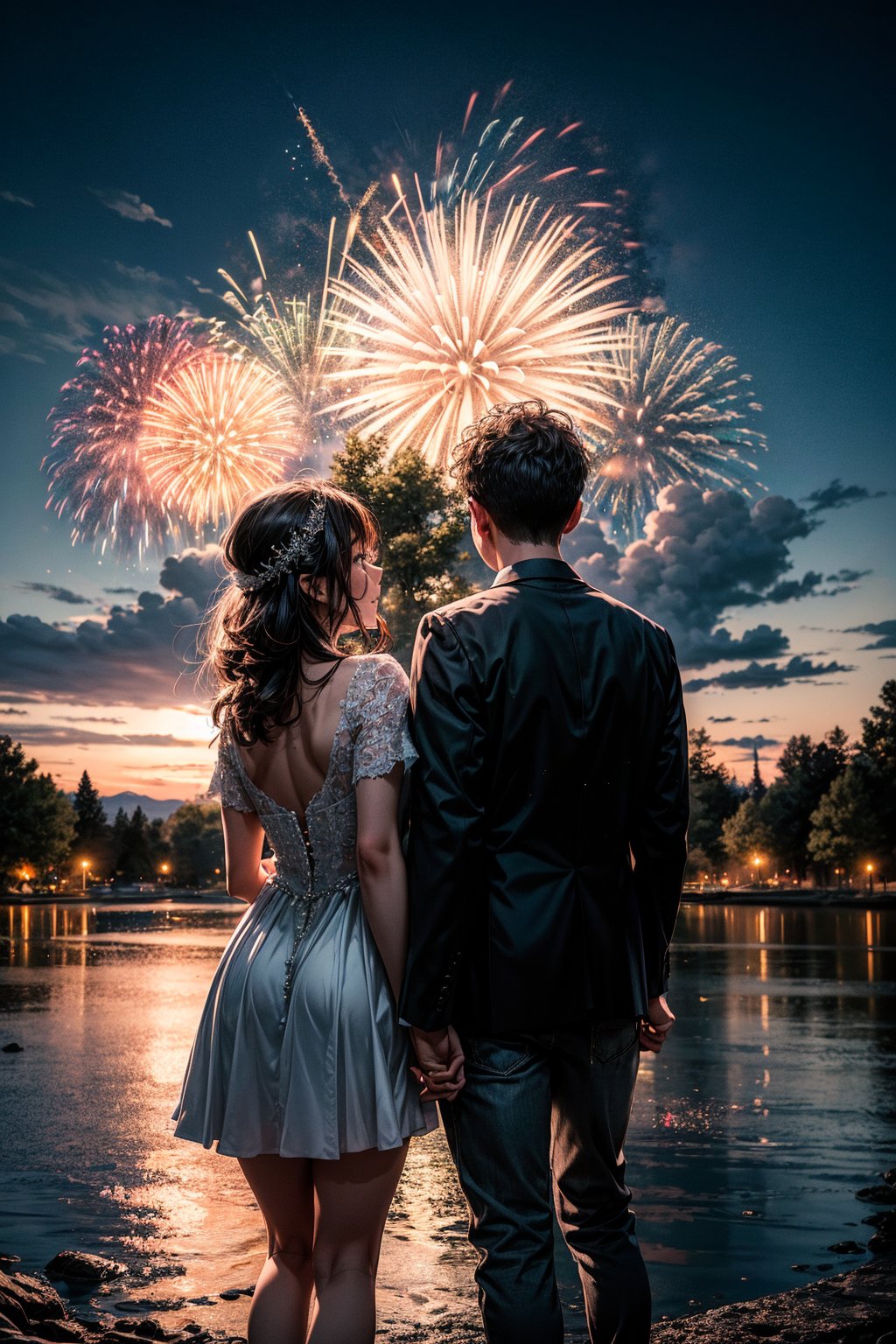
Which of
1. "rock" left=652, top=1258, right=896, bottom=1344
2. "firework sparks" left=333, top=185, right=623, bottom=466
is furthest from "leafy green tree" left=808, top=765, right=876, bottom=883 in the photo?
"rock" left=652, top=1258, right=896, bottom=1344

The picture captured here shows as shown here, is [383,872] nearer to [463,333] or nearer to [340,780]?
[340,780]

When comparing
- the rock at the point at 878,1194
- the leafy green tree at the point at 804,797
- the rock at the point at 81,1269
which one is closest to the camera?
the rock at the point at 81,1269

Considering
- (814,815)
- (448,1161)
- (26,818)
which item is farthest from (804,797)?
(448,1161)

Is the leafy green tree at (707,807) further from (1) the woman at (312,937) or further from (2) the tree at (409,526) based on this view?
(1) the woman at (312,937)

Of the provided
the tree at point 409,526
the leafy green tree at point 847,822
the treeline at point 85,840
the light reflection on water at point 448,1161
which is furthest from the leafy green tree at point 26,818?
the light reflection on water at point 448,1161

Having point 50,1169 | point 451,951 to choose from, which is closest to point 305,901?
point 451,951

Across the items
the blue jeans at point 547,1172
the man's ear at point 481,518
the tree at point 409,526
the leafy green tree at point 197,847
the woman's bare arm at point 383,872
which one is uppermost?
the tree at point 409,526

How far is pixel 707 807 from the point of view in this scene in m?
113

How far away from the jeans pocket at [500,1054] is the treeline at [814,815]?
6514cm

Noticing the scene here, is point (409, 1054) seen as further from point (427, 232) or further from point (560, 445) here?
point (427, 232)

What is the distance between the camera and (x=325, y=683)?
279 centimetres

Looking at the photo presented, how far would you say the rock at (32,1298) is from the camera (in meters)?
3.69

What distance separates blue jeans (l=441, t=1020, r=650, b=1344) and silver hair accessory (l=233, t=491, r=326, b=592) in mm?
1234

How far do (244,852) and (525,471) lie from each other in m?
1.28
